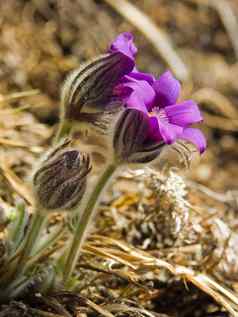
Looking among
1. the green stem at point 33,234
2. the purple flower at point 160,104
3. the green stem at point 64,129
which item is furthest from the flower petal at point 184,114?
the green stem at point 33,234

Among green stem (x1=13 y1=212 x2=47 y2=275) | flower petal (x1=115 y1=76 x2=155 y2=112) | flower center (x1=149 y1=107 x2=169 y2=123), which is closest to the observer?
flower petal (x1=115 y1=76 x2=155 y2=112)

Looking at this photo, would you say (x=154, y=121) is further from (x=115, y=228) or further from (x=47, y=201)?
(x=115, y=228)

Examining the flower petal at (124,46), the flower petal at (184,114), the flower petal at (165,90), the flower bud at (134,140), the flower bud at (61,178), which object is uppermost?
the flower petal at (124,46)

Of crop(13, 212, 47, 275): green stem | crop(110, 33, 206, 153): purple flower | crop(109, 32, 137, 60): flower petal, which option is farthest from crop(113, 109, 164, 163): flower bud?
crop(13, 212, 47, 275): green stem

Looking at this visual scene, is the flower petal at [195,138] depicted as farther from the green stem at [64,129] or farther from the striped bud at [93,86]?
the green stem at [64,129]

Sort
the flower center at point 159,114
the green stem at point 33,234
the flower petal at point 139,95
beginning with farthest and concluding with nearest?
the green stem at point 33,234, the flower center at point 159,114, the flower petal at point 139,95

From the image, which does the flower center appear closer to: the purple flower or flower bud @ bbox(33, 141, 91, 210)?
the purple flower

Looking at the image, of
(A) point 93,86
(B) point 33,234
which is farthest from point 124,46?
(B) point 33,234
